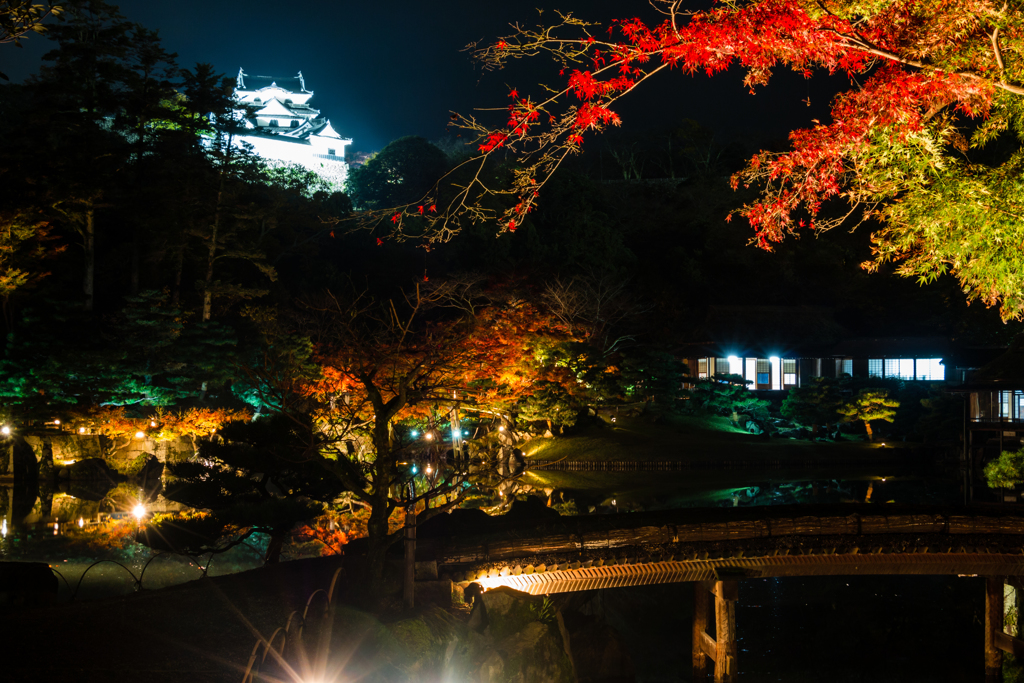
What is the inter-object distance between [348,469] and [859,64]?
290 inches

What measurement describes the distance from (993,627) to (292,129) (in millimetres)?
58933

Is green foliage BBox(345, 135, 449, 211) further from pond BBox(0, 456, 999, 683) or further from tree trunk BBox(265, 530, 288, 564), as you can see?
tree trunk BBox(265, 530, 288, 564)

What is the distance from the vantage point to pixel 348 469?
958cm

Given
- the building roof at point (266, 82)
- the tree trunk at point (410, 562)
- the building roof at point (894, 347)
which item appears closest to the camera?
the tree trunk at point (410, 562)

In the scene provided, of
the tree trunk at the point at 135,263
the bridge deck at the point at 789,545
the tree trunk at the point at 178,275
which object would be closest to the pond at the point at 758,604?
the bridge deck at the point at 789,545

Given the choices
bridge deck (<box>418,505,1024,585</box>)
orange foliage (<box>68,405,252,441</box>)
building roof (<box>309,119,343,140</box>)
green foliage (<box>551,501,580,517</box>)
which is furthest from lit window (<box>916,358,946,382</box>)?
building roof (<box>309,119,343,140</box>)

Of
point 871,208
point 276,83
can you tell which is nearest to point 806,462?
point 871,208

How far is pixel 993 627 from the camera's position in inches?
360

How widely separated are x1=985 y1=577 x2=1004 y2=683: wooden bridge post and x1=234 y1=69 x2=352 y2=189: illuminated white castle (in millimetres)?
48921

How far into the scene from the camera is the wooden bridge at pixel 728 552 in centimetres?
801

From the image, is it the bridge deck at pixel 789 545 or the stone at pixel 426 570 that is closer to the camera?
the stone at pixel 426 570

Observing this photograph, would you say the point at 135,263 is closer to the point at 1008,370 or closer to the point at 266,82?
the point at 1008,370

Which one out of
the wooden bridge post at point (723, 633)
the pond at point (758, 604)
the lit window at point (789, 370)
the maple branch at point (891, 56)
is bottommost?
the pond at point (758, 604)

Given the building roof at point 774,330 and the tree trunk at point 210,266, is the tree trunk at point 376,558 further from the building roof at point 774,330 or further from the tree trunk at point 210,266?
the building roof at point 774,330
